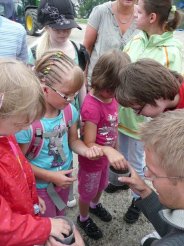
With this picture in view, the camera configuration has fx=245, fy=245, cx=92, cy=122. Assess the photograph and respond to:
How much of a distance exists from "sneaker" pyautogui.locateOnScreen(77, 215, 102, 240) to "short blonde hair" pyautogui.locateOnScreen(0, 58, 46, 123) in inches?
58.0

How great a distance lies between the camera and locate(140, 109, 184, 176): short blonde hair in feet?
3.39

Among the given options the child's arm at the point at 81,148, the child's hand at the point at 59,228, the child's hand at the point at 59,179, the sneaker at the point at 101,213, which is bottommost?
the sneaker at the point at 101,213

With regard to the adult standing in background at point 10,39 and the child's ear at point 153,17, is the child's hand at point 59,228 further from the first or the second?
the child's ear at point 153,17

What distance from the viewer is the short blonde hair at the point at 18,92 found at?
104 cm

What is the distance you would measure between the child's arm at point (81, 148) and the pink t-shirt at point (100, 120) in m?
0.14

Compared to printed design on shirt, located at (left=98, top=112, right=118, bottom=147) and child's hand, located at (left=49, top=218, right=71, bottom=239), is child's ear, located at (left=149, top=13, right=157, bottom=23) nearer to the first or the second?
printed design on shirt, located at (left=98, top=112, right=118, bottom=147)

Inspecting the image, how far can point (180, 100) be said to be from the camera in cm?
172

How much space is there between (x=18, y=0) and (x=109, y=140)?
1055 centimetres

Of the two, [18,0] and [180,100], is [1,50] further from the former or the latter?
[18,0]

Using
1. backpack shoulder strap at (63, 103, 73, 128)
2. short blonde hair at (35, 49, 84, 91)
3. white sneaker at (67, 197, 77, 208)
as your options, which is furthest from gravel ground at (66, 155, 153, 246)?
short blonde hair at (35, 49, 84, 91)

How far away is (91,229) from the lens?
2.25 metres

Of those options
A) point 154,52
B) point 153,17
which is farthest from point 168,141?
point 153,17

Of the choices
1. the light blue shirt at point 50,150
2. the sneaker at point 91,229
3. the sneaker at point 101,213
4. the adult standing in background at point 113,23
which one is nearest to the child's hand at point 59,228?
the light blue shirt at point 50,150

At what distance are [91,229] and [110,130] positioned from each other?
954 mm
